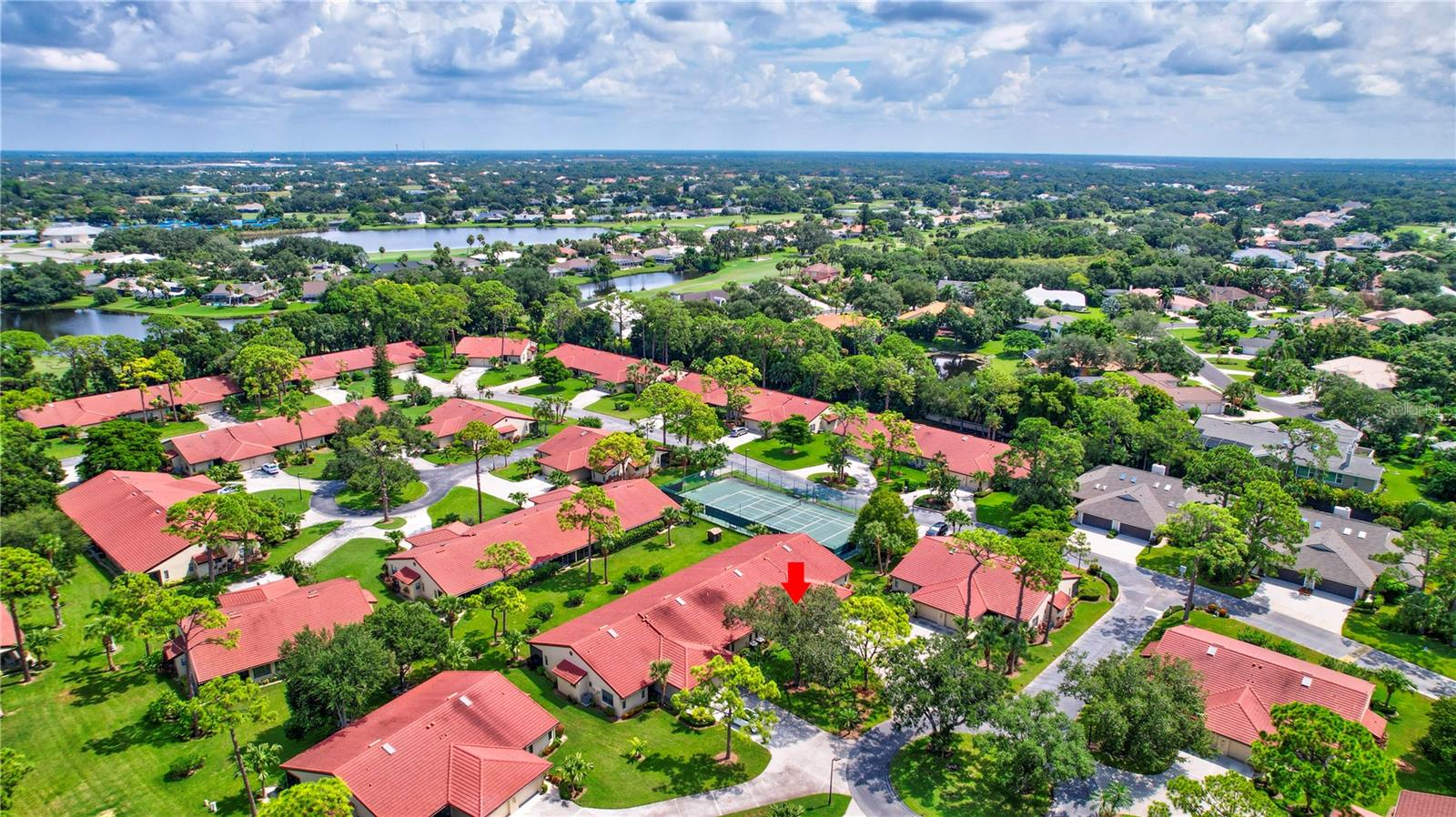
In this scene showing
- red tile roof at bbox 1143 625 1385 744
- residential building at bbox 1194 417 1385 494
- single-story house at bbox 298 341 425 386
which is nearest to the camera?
red tile roof at bbox 1143 625 1385 744

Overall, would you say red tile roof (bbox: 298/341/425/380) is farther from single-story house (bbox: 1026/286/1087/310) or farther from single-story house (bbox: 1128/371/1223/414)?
single-story house (bbox: 1026/286/1087/310)

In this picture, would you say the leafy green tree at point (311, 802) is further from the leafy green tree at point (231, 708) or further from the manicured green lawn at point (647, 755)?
the manicured green lawn at point (647, 755)

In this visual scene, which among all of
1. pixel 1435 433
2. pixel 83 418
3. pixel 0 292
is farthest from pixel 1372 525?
pixel 0 292

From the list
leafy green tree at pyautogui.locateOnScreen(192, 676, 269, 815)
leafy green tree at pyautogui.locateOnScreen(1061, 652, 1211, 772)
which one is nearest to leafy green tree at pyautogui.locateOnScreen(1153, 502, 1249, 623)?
leafy green tree at pyautogui.locateOnScreen(1061, 652, 1211, 772)

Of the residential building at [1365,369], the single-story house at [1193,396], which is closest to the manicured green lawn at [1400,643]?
the single-story house at [1193,396]

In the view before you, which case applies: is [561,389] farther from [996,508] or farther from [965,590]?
[965,590]

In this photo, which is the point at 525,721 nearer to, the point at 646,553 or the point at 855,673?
the point at 855,673
